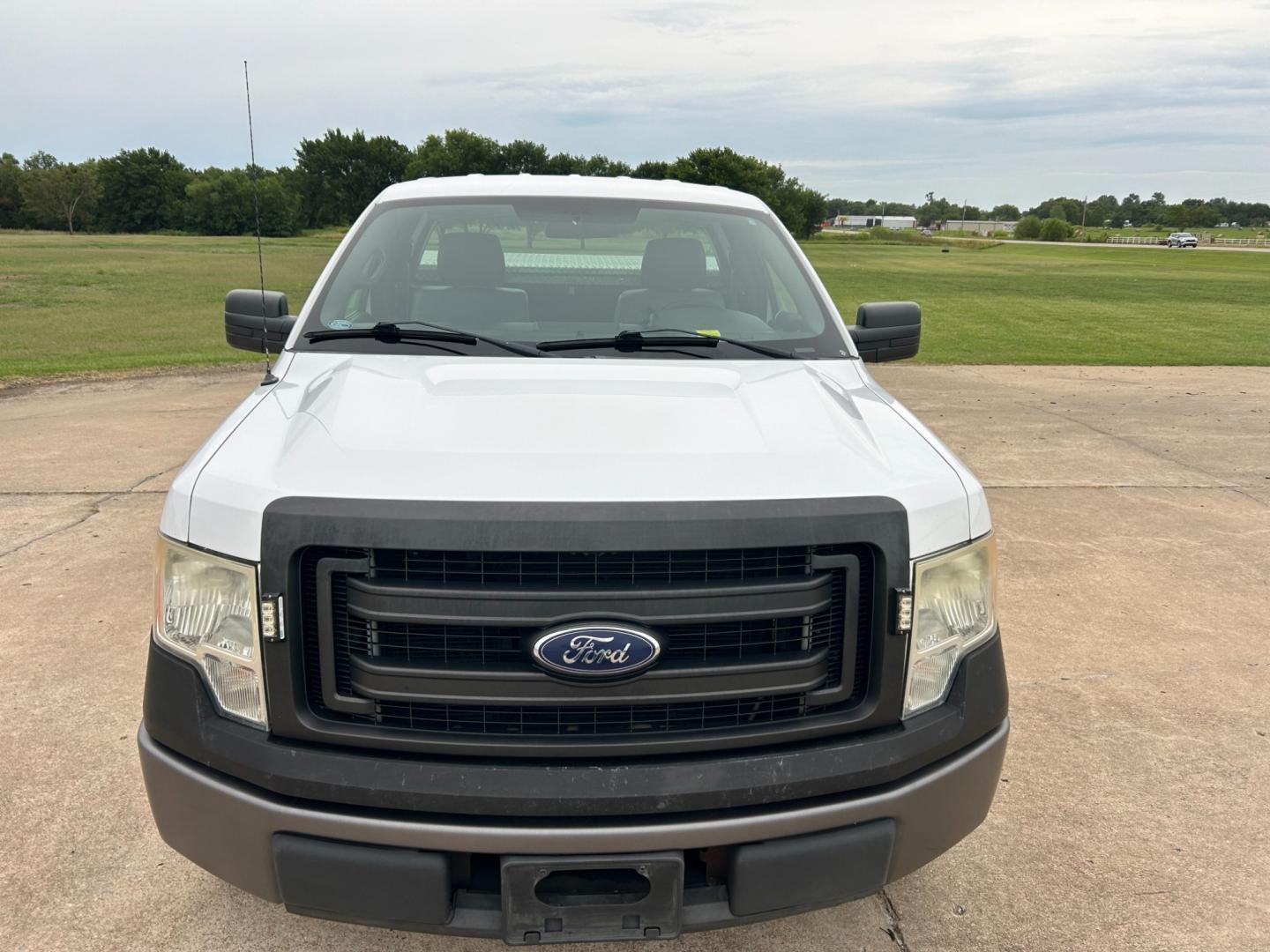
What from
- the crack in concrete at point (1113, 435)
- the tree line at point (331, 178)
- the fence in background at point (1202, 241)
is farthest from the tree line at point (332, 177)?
the crack in concrete at point (1113, 435)

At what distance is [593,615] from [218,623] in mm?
793

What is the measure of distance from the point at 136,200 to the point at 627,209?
94.4 metres

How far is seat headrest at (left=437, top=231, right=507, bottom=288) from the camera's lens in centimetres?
367

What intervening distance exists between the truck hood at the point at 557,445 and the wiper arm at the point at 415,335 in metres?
0.20

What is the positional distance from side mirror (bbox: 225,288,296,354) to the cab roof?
0.61 meters

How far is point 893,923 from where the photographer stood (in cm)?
274

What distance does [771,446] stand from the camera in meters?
2.36

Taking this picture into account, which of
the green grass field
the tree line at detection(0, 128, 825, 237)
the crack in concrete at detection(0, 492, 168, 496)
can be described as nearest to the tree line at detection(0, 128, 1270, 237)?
the tree line at detection(0, 128, 825, 237)

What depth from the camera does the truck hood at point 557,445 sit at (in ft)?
6.94

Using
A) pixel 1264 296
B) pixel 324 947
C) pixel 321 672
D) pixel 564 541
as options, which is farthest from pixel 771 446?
pixel 1264 296

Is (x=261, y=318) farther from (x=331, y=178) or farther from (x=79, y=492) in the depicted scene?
(x=331, y=178)

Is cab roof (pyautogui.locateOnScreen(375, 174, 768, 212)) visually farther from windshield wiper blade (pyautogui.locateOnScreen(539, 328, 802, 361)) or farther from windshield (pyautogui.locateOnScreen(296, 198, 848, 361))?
windshield wiper blade (pyautogui.locateOnScreen(539, 328, 802, 361))

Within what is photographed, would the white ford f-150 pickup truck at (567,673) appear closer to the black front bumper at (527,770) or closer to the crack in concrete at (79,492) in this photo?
the black front bumper at (527,770)

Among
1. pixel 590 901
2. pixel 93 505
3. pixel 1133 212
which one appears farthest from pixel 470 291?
pixel 1133 212
